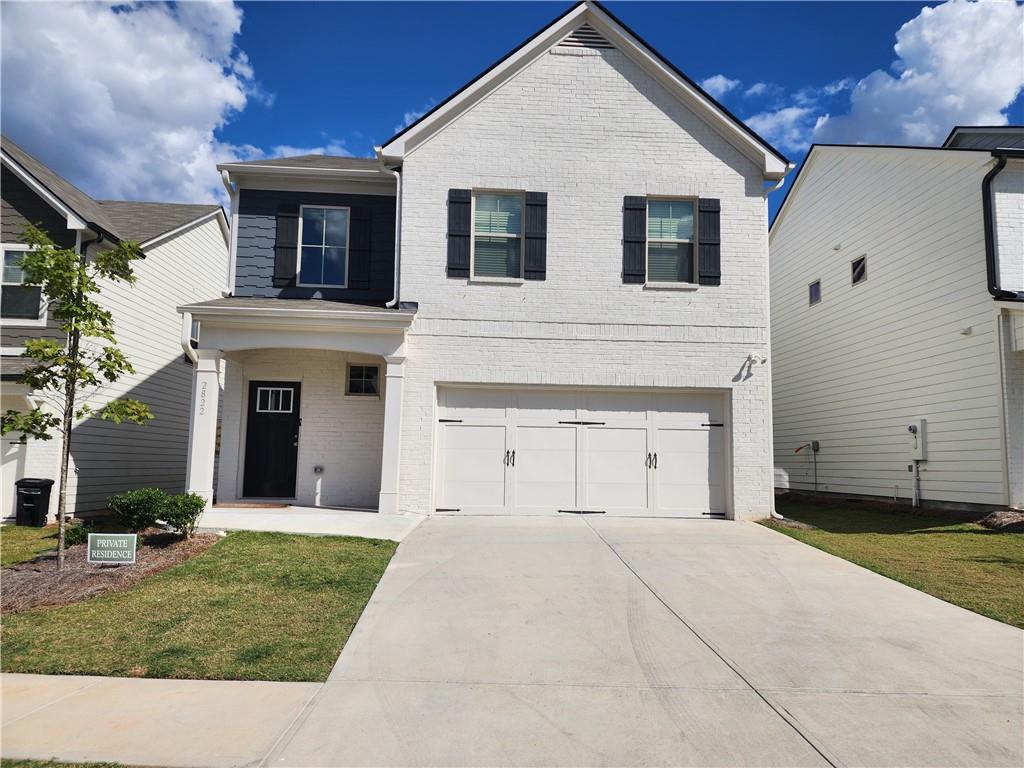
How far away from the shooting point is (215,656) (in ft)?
16.7

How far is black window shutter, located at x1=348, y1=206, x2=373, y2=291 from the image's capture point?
12922 mm

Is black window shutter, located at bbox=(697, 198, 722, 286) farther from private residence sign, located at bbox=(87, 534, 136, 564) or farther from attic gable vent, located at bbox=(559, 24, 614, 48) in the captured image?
private residence sign, located at bbox=(87, 534, 136, 564)

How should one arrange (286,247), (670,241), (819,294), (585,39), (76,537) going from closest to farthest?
1. (76,537)
2. (670,241)
3. (585,39)
4. (286,247)
5. (819,294)

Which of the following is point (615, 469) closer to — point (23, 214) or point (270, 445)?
point (270, 445)

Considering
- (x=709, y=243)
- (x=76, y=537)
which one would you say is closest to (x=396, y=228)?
(x=709, y=243)

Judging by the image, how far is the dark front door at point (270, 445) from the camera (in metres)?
12.8

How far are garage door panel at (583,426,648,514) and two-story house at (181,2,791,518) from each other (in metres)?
0.03

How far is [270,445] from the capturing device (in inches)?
507

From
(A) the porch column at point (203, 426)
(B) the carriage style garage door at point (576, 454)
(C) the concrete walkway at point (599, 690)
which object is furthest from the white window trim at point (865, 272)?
(A) the porch column at point (203, 426)

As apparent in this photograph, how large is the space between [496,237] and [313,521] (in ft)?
18.6

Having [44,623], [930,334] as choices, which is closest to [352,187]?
[44,623]

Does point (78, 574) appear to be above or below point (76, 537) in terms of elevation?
below

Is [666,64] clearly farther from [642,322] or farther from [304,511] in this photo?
[304,511]

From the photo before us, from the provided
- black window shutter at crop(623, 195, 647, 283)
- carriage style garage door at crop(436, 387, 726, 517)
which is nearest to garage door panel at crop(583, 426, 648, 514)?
carriage style garage door at crop(436, 387, 726, 517)
